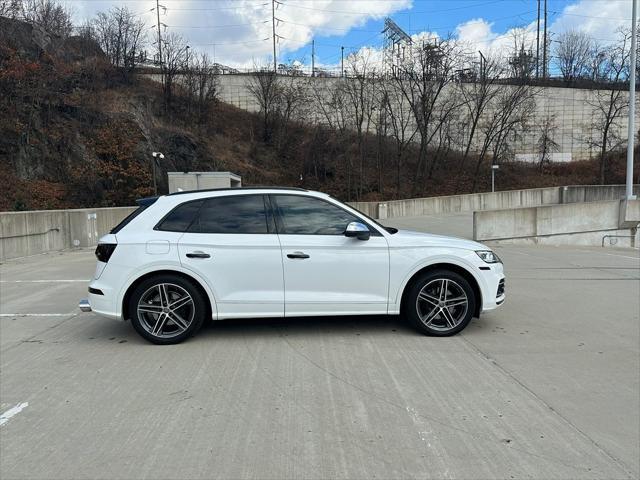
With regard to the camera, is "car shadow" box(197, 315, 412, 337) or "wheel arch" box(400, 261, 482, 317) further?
"car shadow" box(197, 315, 412, 337)

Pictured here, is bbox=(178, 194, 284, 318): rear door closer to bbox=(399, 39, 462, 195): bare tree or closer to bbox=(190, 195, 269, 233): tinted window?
bbox=(190, 195, 269, 233): tinted window

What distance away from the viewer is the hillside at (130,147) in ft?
104

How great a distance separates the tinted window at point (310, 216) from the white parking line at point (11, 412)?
280cm

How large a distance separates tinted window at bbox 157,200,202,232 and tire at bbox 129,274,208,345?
21.1 inches

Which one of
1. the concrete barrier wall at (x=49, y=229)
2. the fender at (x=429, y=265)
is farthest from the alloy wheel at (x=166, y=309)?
the concrete barrier wall at (x=49, y=229)

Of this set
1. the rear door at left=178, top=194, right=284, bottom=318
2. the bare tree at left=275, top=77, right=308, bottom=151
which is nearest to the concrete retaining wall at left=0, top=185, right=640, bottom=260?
the rear door at left=178, top=194, right=284, bottom=318

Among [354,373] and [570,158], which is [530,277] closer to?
[354,373]

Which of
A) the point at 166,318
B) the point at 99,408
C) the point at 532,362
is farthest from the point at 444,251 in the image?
the point at 99,408

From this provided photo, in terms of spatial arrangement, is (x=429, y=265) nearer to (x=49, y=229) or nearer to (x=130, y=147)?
(x=49, y=229)

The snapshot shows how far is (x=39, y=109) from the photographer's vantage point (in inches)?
1286

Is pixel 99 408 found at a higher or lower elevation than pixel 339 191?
lower

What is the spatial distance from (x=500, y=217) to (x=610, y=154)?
39225mm

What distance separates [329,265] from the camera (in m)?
5.23

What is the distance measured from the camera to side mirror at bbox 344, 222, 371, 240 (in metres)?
5.13
